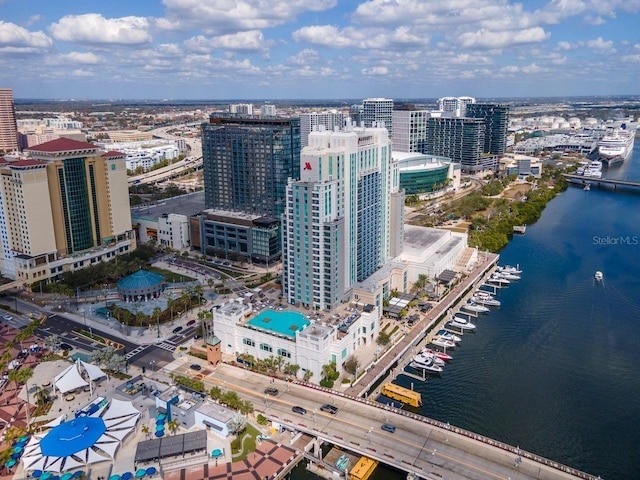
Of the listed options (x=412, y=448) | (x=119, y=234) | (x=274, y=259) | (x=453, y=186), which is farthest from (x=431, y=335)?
(x=453, y=186)

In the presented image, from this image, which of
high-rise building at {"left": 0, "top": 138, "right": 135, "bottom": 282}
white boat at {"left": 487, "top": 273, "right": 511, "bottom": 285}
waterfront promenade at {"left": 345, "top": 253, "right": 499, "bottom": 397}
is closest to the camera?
waterfront promenade at {"left": 345, "top": 253, "right": 499, "bottom": 397}

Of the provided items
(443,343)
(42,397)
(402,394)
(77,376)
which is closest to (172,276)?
(77,376)

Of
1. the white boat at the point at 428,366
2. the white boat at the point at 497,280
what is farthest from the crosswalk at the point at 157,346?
the white boat at the point at 497,280

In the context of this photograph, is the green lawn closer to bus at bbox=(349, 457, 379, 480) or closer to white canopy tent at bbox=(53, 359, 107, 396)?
white canopy tent at bbox=(53, 359, 107, 396)

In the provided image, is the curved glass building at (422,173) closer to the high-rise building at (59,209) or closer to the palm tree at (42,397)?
the high-rise building at (59,209)

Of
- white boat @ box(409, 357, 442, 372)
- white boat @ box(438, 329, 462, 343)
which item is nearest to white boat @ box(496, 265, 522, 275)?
white boat @ box(438, 329, 462, 343)

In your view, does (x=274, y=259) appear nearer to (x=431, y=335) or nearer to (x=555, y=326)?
(x=431, y=335)

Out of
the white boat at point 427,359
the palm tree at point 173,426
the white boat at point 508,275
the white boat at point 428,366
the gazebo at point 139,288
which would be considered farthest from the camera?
the white boat at point 508,275
